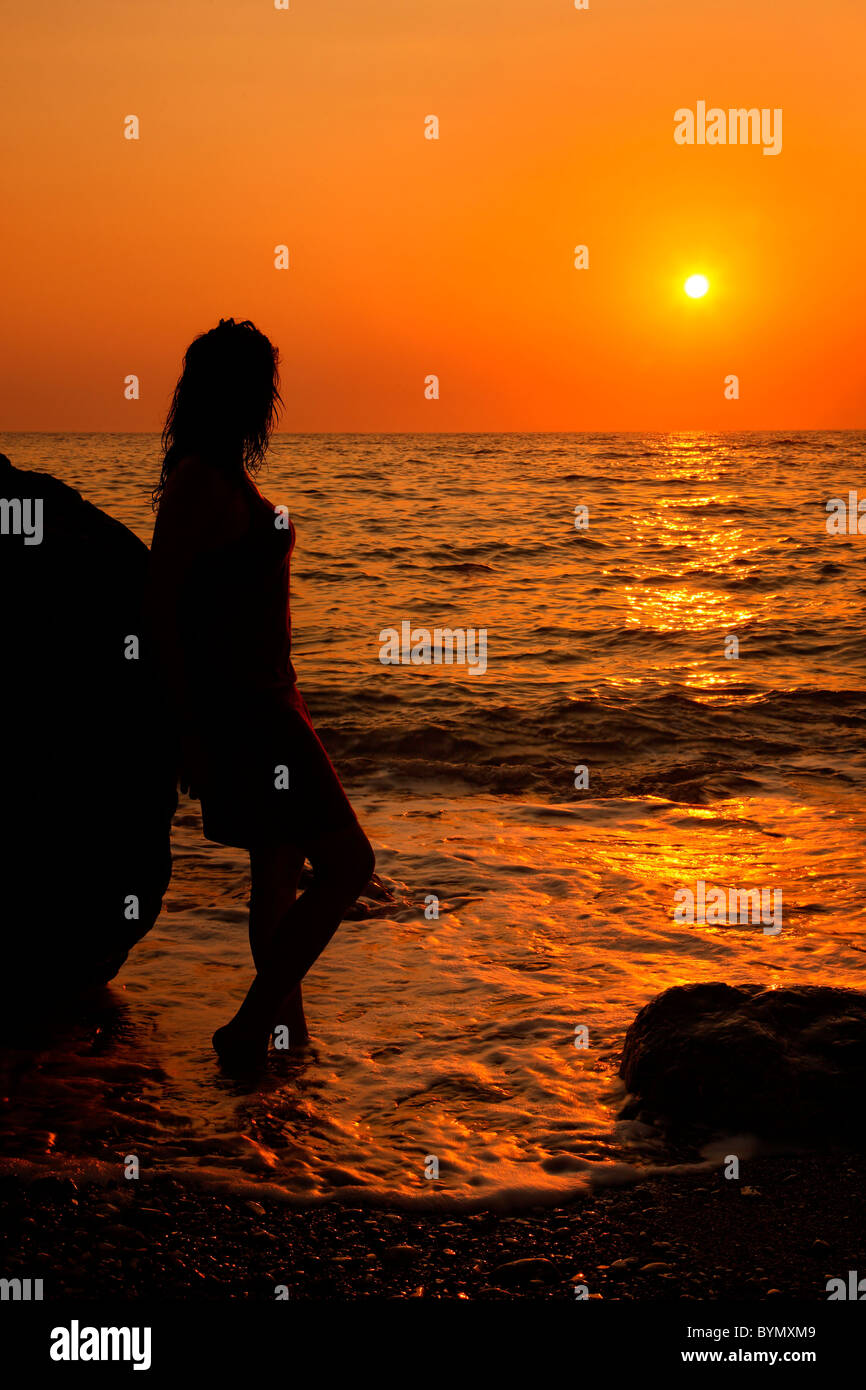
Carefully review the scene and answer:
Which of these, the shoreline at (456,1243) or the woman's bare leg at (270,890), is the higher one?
the woman's bare leg at (270,890)

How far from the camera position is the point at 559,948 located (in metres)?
4.88

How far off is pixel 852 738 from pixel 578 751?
2.26m

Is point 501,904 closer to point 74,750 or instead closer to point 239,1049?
point 239,1049

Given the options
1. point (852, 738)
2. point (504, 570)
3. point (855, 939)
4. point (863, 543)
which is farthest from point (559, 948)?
point (863, 543)

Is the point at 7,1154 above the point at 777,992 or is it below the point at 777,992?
below

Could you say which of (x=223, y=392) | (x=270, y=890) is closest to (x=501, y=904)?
(x=270, y=890)

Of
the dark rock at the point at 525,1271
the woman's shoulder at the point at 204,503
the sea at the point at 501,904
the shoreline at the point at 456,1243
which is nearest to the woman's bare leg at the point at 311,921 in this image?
the sea at the point at 501,904

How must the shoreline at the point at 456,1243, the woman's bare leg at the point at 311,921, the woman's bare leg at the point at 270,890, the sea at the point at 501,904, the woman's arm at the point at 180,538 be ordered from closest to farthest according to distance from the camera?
the shoreline at the point at 456,1243
the woman's arm at the point at 180,538
the sea at the point at 501,904
the woman's bare leg at the point at 311,921
the woman's bare leg at the point at 270,890

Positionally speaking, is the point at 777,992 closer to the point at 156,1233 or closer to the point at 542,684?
the point at 156,1233

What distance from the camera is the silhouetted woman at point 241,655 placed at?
3.16m

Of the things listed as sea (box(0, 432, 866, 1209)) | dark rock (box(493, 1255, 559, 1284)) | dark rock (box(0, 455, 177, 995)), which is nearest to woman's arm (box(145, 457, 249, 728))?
dark rock (box(0, 455, 177, 995))

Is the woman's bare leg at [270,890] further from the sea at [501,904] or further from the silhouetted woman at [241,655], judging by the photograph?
the sea at [501,904]

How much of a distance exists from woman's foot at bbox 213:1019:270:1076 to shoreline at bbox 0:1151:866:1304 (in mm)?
596
